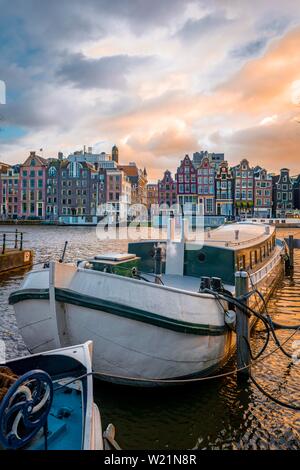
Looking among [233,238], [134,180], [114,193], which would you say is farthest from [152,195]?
[233,238]

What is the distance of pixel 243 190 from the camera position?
324 ft

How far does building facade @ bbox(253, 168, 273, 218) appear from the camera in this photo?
98.8 meters

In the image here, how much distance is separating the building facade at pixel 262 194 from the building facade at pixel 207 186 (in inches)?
457

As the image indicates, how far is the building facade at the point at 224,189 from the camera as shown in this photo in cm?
9838

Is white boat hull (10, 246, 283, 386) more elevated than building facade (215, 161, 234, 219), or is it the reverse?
building facade (215, 161, 234, 219)

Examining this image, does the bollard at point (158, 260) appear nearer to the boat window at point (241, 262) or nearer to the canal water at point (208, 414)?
the boat window at point (241, 262)

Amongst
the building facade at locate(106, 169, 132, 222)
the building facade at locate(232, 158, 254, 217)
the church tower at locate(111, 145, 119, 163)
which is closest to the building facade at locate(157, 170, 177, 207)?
the building facade at locate(106, 169, 132, 222)

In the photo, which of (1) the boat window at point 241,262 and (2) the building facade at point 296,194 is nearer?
(1) the boat window at point 241,262

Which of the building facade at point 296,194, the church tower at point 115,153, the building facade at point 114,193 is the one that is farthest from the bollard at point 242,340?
the church tower at point 115,153

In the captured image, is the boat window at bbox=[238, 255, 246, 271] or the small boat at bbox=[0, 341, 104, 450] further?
the boat window at bbox=[238, 255, 246, 271]

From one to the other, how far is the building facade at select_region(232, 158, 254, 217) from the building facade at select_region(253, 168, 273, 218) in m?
1.39

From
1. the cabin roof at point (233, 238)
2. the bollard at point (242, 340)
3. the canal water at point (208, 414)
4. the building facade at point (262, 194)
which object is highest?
the building facade at point (262, 194)

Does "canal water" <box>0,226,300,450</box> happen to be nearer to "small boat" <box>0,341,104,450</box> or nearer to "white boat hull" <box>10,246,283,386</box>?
"white boat hull" <box>10,246,283,386</box>
